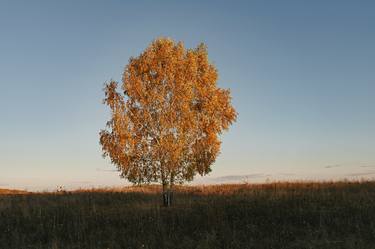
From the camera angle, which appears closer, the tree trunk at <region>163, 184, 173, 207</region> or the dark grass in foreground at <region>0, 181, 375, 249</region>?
the dark grass in foreground at <region>0, 181, 375, 249</region>

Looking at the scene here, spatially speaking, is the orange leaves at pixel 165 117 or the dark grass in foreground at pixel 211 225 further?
the orange leaves at pixel 165 117

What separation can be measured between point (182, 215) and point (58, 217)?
5.95 meters

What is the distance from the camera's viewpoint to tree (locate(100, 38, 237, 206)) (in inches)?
1026

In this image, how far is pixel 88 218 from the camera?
2052 centimetres

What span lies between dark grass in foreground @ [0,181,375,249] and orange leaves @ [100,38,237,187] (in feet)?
10.1

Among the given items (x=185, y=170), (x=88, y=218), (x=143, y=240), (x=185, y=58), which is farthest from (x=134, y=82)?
(x=143, y=240)

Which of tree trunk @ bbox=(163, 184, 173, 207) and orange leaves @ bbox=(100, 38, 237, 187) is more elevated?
orange leaves @ bbox=(100, 38, 237, 187)

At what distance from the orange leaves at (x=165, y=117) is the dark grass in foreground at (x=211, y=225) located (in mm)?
3092

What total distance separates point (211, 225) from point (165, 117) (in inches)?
378

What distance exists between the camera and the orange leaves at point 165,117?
85.5 feet

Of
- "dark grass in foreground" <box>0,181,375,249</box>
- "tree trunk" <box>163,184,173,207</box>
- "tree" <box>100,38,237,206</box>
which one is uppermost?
"tree" <box>100,38,237,206</box>

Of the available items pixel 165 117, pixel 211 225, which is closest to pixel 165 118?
pixel 165 117

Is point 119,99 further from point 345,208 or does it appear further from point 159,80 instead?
point 345,208

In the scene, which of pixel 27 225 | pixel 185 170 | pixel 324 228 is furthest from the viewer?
pixel 185 170
